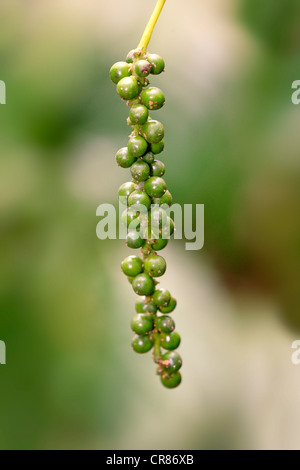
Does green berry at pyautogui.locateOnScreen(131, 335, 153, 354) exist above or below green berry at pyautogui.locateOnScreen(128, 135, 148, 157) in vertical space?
below

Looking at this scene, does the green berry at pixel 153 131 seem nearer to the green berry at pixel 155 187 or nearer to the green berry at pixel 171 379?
the green berry at pixel 155 187

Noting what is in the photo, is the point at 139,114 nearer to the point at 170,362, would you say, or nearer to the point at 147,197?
the point at 147,197

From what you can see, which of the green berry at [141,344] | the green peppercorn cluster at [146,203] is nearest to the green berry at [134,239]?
the green peppercorn cluster at [146,203]

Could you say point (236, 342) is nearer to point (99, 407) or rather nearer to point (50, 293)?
point (99, 407)

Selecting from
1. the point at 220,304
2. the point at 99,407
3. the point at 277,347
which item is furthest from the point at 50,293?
the point at 277,347

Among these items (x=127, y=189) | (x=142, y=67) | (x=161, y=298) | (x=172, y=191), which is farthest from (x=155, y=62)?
(x=172, y=191)

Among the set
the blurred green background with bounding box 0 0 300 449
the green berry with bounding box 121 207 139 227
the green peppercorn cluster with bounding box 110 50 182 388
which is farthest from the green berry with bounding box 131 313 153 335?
the blurred green background with bounding box 0 0 300 449

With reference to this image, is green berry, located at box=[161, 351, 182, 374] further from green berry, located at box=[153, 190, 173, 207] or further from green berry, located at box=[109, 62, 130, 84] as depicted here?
green berry, located at box=[109, 62, 130, 84]

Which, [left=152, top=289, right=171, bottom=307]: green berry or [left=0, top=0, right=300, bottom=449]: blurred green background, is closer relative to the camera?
[left=152, top=289, right=171, bottom=307]: green berry
